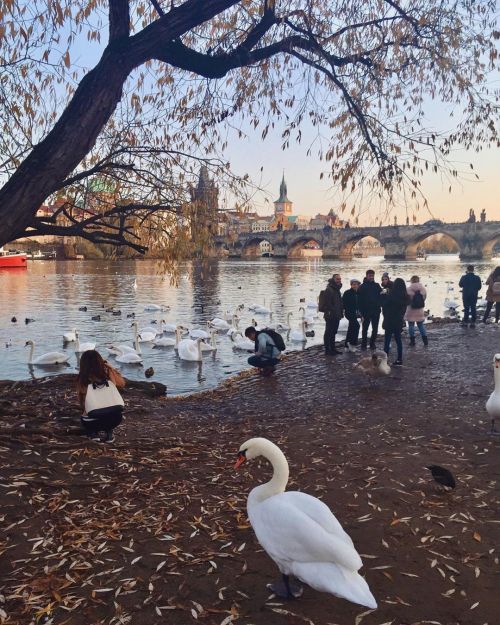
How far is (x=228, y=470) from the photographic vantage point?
21.1ft

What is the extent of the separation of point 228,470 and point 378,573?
8.58 feet

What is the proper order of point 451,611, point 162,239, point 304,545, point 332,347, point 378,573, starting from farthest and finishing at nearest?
1. point 332,347
2. point 162,239
3. point 378,573
4. point 451,611
5. point 304,545

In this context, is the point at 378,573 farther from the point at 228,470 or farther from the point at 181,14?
the point at 181,14

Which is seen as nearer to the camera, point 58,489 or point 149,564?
point 149,564

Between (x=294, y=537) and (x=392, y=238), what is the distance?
120 metres

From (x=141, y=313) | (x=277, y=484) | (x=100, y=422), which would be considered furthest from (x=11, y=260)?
(x=277, y=484)

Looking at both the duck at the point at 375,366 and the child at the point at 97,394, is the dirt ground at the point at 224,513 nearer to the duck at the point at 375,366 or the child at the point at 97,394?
the child at the point at 97,394

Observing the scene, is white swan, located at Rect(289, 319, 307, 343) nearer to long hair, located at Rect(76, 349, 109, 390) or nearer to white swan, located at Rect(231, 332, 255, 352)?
white swan, located at Rect(231, 332, 255, 352)

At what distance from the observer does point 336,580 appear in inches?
127

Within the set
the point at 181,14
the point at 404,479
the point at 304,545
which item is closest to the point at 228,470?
the point at 404,479

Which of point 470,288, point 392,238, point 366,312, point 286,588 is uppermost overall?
point 392,238

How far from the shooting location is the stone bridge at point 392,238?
107550mm

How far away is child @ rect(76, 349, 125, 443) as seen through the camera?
6.79 meters

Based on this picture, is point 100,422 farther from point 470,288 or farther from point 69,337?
point 69,337
